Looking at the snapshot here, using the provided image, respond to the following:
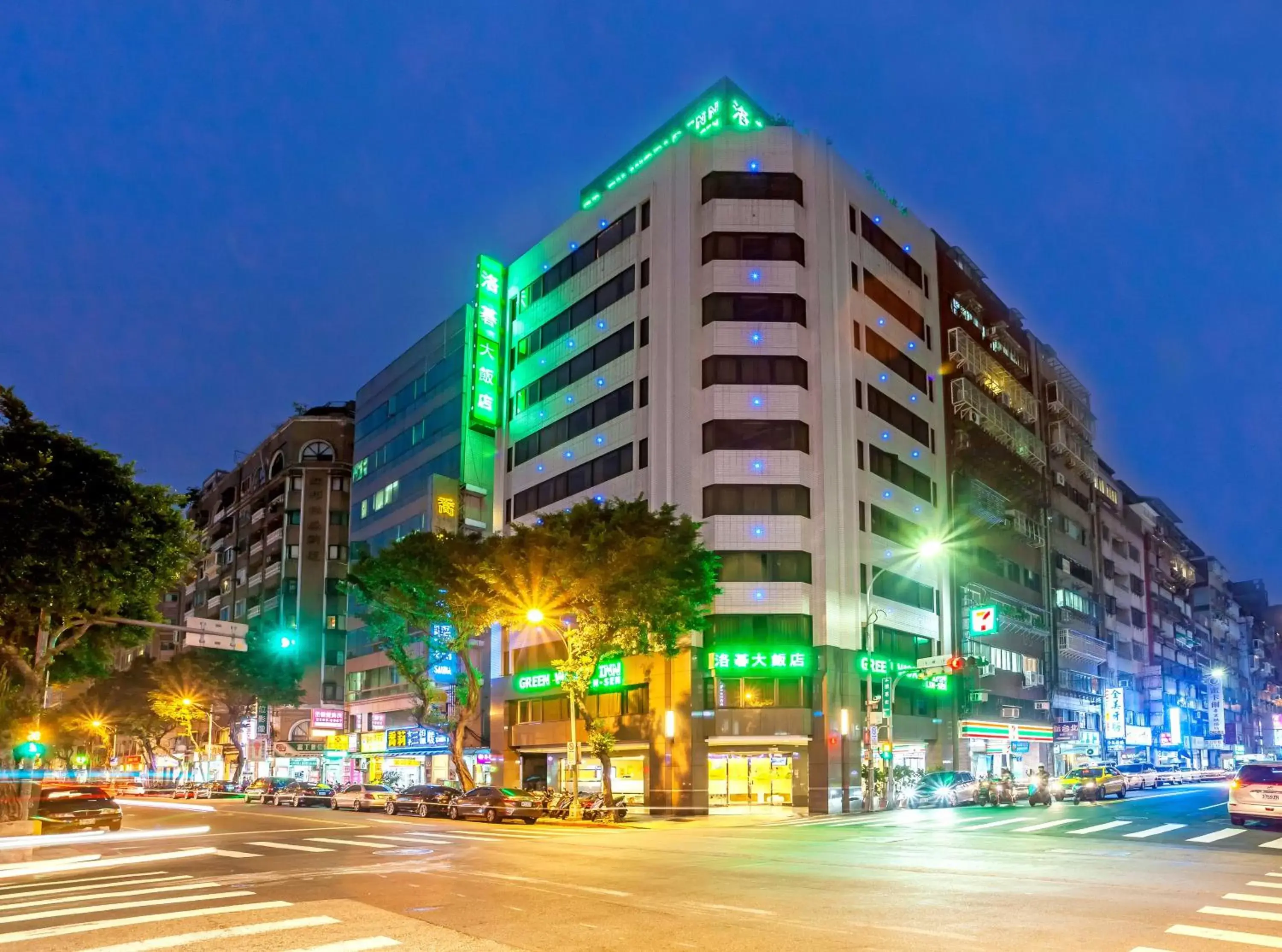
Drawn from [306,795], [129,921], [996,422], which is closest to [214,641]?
[129,921]

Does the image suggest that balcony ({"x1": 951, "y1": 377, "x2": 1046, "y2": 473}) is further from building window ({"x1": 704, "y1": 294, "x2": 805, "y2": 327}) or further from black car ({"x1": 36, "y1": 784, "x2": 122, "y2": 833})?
black car ({"x1": 36, "y1": 784, "x2": 122, "y2": 833})

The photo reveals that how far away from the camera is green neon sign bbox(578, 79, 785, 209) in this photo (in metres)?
60.9

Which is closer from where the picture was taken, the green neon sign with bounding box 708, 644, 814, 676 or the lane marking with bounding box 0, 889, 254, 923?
the lane marking with bounding box 0, 889, 254, 923

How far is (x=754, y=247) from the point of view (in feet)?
186

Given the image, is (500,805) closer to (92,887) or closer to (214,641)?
(214,641)

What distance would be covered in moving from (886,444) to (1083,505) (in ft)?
136

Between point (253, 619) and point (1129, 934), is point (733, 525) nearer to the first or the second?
point (1129, 934)

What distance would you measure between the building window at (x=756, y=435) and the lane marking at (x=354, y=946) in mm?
43328

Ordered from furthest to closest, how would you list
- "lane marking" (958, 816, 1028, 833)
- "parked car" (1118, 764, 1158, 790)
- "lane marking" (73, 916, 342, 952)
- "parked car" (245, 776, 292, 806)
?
"parked car" (245, 776, 292, 806) → "parked car" (1118, 764, 1158, 790) → "lane marking" (958, 816, 1028, 833) → "lane marking" (73, 916, 342, 952)

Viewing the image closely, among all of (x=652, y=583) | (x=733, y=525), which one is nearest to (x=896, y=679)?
(x=733, y=525)

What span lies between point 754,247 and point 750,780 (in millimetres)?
27498

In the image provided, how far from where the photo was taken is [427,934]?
1233 centimetres

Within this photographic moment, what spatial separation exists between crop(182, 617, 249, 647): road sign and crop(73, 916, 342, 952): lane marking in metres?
22.2

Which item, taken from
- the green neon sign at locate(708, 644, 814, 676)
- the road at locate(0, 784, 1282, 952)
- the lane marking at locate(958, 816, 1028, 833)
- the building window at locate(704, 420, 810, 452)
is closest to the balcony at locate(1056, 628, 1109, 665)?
the green neon sign at locate(708, 644, 814, 676)
